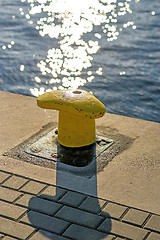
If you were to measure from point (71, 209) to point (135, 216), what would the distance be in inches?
24.3

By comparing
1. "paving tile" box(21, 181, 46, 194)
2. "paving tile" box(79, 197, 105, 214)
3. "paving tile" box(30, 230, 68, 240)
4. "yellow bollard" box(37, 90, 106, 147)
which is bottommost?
"paving tile" box(30, 230, 68, 240)

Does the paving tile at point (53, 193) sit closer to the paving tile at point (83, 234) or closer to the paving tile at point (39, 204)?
the paving tile at point (39, 204)

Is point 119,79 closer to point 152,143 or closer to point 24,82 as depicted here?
point 24,82

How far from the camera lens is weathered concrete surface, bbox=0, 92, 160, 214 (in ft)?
14.8

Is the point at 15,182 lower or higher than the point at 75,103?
lower

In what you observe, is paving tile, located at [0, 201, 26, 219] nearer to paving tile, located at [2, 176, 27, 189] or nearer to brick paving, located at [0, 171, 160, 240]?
brick paving, located at [0, 171, 160, 240]

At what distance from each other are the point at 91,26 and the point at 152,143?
672cm

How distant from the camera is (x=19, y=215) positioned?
13.7 feet

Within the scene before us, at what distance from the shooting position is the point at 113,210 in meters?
4.23

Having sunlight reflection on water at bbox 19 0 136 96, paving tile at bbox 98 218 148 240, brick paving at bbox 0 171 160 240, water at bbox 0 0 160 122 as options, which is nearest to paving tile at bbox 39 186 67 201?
brick paving at bbox 0 171 160 240

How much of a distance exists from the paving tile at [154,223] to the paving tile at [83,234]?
1.28 ft

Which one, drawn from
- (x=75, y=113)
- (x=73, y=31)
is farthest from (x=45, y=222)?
(x=73, y=31)

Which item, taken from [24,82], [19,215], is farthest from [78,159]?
[24,82]

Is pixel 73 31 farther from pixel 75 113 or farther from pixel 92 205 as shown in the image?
pixel 92 205
